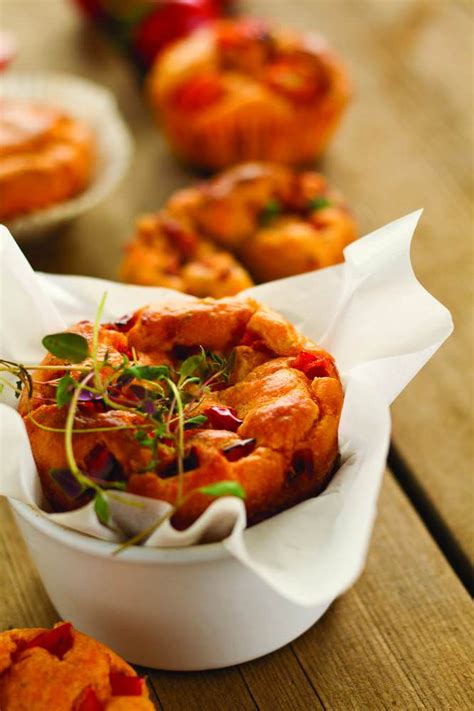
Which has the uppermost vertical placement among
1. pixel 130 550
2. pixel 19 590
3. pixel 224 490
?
pixel 224 490

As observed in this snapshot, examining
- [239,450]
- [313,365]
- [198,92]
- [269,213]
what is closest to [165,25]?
[198,92]

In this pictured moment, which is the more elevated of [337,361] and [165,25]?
[337,361]

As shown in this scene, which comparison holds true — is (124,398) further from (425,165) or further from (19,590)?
(425,165)

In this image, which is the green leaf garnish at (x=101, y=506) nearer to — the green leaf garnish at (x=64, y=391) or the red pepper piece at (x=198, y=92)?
the green leaf garnish at (x=64, y=391)

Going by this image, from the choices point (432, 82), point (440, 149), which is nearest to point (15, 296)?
point (440, 149)

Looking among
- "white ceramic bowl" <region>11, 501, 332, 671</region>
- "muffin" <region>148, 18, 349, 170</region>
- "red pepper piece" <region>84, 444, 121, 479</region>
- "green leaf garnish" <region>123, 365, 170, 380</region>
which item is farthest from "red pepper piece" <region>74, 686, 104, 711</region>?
"muffin" <region>148, 18, 349, 170</region>

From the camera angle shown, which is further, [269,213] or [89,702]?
[269,213]

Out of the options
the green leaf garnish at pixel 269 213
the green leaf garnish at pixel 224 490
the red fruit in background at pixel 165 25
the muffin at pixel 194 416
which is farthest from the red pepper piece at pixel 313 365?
the red fruit in background at pixel 165 25
